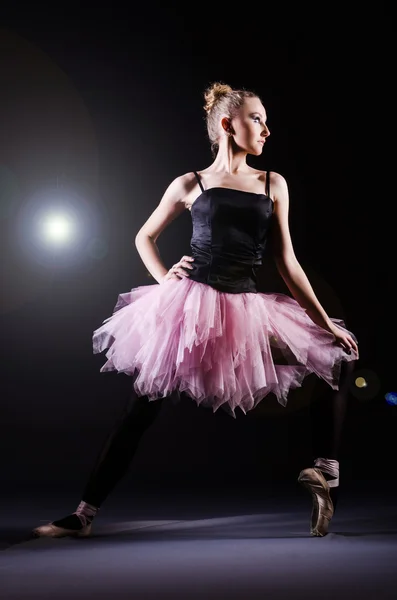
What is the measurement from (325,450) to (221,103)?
3.68 feet

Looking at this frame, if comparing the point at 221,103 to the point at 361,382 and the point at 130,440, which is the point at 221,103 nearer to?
the point at 130,440

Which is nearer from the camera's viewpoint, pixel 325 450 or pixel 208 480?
pixel 325 450

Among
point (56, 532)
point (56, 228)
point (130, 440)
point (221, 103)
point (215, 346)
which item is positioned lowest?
point (56, 532)

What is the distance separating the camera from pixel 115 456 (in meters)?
2.53

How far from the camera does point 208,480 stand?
429 cm

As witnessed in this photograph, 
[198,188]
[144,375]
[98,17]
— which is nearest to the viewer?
[144,375]

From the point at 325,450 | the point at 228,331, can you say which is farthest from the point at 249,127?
the point at 325,450

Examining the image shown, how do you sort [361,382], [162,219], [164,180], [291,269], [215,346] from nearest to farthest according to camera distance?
[215,346], [291,269], [162,219], [164,180], [361,382]

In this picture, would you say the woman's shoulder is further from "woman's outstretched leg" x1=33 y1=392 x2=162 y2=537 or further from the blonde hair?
"woman's outstretched leg" x1=33 y1=392 x2=162 y2=537

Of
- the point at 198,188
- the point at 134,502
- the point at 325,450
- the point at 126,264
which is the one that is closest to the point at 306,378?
the point at 325,450

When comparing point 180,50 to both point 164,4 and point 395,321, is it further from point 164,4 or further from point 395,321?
point 395,321

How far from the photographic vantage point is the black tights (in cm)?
252

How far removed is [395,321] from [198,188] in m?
2.54

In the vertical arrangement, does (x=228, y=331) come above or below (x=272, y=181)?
below
